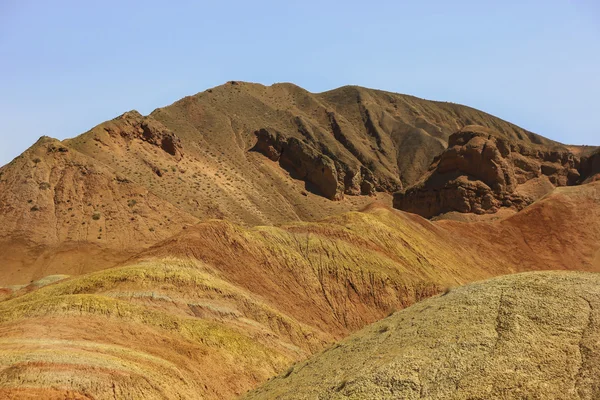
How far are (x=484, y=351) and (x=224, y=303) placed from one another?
68.1 ft

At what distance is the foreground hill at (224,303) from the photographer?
77.2ft

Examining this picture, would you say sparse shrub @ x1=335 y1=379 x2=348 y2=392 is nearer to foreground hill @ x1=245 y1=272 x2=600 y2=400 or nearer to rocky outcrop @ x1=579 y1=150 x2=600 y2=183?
foreground hill @ x1=245 y1=272 x2=600 y2=400

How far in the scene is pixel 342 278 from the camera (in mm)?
45188

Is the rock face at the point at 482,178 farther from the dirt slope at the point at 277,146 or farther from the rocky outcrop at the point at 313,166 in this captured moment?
the dirt slope at the point at 277,146

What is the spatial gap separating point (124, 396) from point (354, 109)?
4797 inches

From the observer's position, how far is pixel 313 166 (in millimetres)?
100875

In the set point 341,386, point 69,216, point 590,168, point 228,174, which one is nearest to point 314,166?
point 228,174

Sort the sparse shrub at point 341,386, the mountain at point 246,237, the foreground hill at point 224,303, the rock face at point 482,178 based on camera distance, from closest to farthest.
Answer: the sparse shrub at point 341,386
the foreground hill at point 224,303
the mountain at point 246,237
the rock face at point 482,178

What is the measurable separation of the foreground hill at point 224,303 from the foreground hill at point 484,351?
30 centimetres

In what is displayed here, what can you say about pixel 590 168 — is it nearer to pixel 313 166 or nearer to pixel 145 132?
pixel 313 166

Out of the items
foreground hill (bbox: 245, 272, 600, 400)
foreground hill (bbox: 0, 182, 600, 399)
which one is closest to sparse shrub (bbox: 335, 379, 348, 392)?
foreground hill (bbox: 245, 272, 600, 400)

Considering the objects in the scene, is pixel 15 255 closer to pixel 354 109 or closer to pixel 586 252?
pixel 586 252

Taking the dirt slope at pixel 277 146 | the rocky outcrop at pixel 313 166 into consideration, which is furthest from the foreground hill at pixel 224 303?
the rocky outcrop at pixel 313 166

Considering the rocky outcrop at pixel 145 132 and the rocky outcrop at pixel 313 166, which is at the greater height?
the rocky outcrop at pixel 145 132
